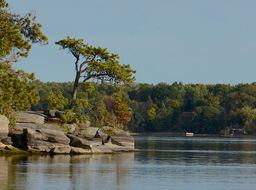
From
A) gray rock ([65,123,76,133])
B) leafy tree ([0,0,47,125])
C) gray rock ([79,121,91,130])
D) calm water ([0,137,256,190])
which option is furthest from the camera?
gray rock ([79,121,91,130])

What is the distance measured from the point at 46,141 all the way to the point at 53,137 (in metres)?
0.79

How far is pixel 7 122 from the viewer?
5481 centimetres

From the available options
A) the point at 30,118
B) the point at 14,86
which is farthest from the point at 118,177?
the point at 30,118

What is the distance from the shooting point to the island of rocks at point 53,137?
56.8 m

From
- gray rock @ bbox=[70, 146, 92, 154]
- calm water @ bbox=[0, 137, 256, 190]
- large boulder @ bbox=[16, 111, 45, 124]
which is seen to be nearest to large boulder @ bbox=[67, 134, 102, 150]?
gray rock @ bbox=[70, 146, 92, 154]

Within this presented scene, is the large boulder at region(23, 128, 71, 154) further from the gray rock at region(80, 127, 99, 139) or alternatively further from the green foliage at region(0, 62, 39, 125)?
the gray rock at region(80, 127, 99, 139)

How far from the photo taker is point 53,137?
58188mm

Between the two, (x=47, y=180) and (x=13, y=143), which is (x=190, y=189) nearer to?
(x=47, y=180)

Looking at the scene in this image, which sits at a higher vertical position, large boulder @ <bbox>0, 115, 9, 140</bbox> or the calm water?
large boulder @ <bbox>0, 115, 9, 140</bbox>

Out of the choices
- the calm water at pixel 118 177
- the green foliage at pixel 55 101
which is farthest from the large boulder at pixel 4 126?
the green foliage at pixel 55 101

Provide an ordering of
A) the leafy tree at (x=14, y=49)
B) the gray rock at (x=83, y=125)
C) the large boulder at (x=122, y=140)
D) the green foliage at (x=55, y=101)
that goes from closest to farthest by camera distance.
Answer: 1. the leafy tree at (x=14, y=49)
2. the gray rock at (x=83, y=125)
3. the green foliage at (x=55, y=101)
4. the large boulder at (x=122, y=140)

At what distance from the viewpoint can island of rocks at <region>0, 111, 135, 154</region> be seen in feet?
186

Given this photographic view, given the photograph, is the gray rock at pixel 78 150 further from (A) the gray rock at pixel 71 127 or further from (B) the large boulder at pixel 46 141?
(A) the gray rock at pixel 71 127

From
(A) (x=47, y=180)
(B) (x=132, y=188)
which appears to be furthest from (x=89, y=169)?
(B) (x=132, y=188)
